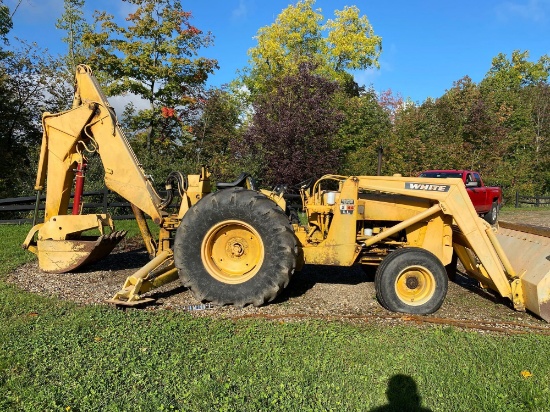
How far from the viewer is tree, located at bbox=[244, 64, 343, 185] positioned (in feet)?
51.5

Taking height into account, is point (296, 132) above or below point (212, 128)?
below

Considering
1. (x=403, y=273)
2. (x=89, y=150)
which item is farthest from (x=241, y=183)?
(x=89, y=150)

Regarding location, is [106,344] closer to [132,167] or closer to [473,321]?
[132,167]

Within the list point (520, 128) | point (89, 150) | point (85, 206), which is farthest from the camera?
point (520, 128)

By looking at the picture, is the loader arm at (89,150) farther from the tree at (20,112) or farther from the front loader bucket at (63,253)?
the tree at (20,112)

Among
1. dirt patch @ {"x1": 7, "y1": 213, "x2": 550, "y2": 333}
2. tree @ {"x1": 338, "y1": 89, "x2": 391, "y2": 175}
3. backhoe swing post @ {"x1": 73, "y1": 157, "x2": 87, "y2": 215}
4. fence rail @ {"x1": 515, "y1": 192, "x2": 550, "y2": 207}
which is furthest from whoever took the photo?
tree @ {"x1": 338, "y1": 89, "x2": 391, "y2": 175}

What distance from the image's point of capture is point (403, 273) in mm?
5410

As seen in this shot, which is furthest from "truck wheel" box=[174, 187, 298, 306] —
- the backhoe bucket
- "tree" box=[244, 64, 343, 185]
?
"tree" box=[244, 64, 343, 185]

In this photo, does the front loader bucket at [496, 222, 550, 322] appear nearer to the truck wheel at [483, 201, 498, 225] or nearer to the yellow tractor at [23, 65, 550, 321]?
the yellow tractor at [23, 65, 550, 321]

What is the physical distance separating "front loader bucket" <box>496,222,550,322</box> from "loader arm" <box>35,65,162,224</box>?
194 inches

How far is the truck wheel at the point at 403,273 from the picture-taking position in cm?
531

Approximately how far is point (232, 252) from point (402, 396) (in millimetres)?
2984

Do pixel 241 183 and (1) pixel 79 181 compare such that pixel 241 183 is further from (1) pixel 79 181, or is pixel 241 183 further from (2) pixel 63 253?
(2) pixel 63 253

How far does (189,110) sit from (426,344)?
21.3 m
